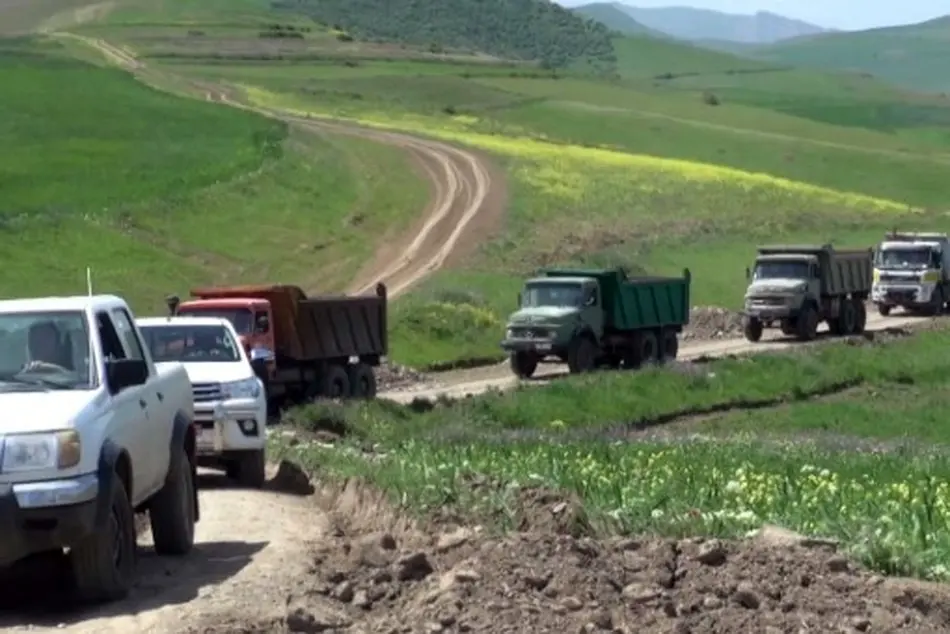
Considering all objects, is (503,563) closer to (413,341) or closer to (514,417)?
(514,417)

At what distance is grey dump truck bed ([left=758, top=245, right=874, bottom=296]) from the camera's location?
53969mm

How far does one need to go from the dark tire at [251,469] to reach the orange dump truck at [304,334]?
10914mm

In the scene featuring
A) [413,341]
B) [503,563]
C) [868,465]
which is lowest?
[413,341]

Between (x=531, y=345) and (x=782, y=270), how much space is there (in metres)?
13.5

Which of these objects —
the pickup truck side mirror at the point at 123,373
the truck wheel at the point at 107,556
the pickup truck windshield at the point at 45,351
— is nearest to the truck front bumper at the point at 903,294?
the pickup truck windshield at the point at 45,351

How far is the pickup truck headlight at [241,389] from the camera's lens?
20734 mm

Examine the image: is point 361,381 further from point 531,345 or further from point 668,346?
point 668,346

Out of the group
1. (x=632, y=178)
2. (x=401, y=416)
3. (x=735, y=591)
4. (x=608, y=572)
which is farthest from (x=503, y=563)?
(x=632, y=178)

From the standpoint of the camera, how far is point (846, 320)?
5512 cm

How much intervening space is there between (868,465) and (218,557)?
726 centimetres

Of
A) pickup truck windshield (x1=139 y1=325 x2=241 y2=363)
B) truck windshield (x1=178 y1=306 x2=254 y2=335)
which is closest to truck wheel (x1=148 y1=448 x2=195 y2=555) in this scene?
pickup truck windshield (x1=139 y1=325 x2=241 y2=363)

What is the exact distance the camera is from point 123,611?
12.4m

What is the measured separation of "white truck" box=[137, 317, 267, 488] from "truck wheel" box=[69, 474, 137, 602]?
6722 mm

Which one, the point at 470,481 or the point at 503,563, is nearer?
the point at 503,563
